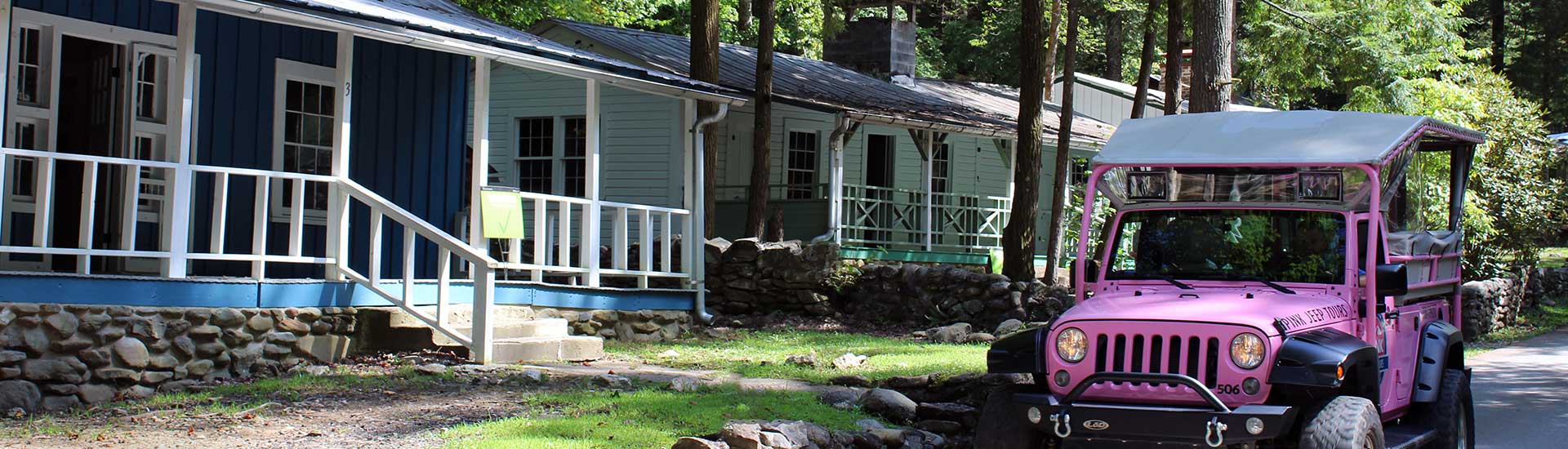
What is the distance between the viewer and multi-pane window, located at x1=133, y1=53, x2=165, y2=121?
11.2m

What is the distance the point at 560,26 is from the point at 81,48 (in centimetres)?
1089

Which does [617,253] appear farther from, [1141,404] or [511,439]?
[1141,404]

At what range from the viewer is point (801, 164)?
22281mm

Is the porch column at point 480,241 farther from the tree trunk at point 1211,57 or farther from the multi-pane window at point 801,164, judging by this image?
the multi-pane window at point 801,164

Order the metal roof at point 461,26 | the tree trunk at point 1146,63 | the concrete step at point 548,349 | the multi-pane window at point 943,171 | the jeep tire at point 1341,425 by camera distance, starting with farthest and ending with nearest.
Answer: the multi-pane window at point 943,171 → the tree trunk at point 1146,63 → the concrete step at point 548,349 → the metal roof at point 461,26 → the jeep tire at point 1341,425

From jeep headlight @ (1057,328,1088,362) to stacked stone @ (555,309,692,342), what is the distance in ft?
24.3

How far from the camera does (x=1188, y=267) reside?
738 cm

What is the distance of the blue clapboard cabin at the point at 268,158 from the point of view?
9805 millimetres

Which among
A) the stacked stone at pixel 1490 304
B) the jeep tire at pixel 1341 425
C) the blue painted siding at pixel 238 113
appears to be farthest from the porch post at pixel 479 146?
the stacked stone at pixel 1490 304

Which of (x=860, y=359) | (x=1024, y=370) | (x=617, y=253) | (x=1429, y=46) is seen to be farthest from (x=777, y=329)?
(x=1429, y=46)

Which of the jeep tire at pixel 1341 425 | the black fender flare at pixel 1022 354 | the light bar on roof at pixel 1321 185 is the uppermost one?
the light bar on roof at pixel 1321 185

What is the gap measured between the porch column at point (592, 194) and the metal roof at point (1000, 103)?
1234cm

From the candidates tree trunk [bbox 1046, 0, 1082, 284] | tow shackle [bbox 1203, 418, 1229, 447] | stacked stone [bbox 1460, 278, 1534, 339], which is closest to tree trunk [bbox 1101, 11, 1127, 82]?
tree trunk [bbox 1046, 0, 1082, 284]

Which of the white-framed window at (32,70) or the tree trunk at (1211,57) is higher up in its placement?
the tree trunk at (1211,57)
